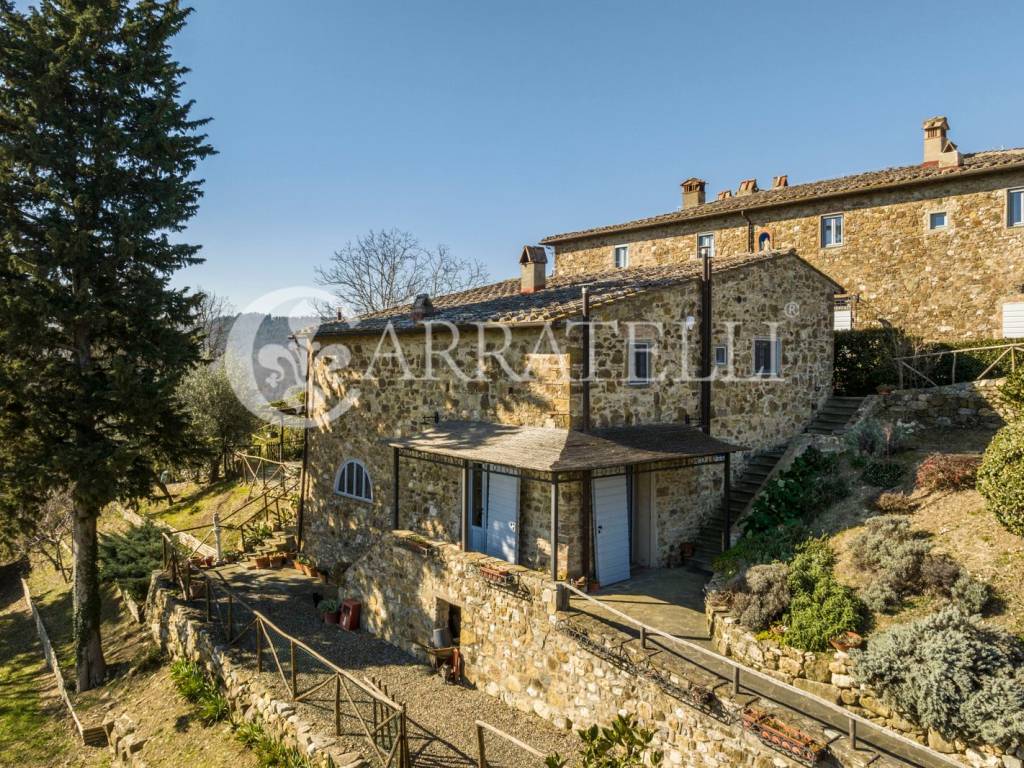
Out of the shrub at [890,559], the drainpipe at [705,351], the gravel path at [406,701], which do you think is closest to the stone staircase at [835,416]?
the drainpipe at [705,351]

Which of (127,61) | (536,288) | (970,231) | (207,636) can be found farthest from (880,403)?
(127,61)

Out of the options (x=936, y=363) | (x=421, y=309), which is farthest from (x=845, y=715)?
(x=936, y=363)

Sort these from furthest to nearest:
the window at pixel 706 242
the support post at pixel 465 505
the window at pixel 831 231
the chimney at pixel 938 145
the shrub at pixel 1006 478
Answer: the window at pixel 706 242, the window at pixel 831 231, the chimney at pixel 938 145, the support post at pixel 465 505, the shrub at pixel 1006 478

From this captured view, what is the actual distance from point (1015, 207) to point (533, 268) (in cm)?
1526

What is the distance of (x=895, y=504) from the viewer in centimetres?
1184

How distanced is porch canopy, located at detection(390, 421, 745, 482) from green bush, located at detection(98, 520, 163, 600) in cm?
926

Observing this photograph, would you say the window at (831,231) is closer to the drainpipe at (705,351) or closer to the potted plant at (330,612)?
the drainpipe at (705,351)

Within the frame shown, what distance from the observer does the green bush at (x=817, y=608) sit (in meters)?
8.95

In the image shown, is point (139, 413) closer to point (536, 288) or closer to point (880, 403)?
point (536, 288)

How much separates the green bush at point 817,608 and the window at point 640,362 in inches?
175

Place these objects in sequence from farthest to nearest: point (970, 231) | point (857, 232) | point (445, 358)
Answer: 1. point (857, 232)
2. point (970, 231)
3. point (445, 358)

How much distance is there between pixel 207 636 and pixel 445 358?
768cm

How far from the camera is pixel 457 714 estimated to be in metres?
10.6

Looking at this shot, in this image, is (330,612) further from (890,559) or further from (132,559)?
(890,559)
